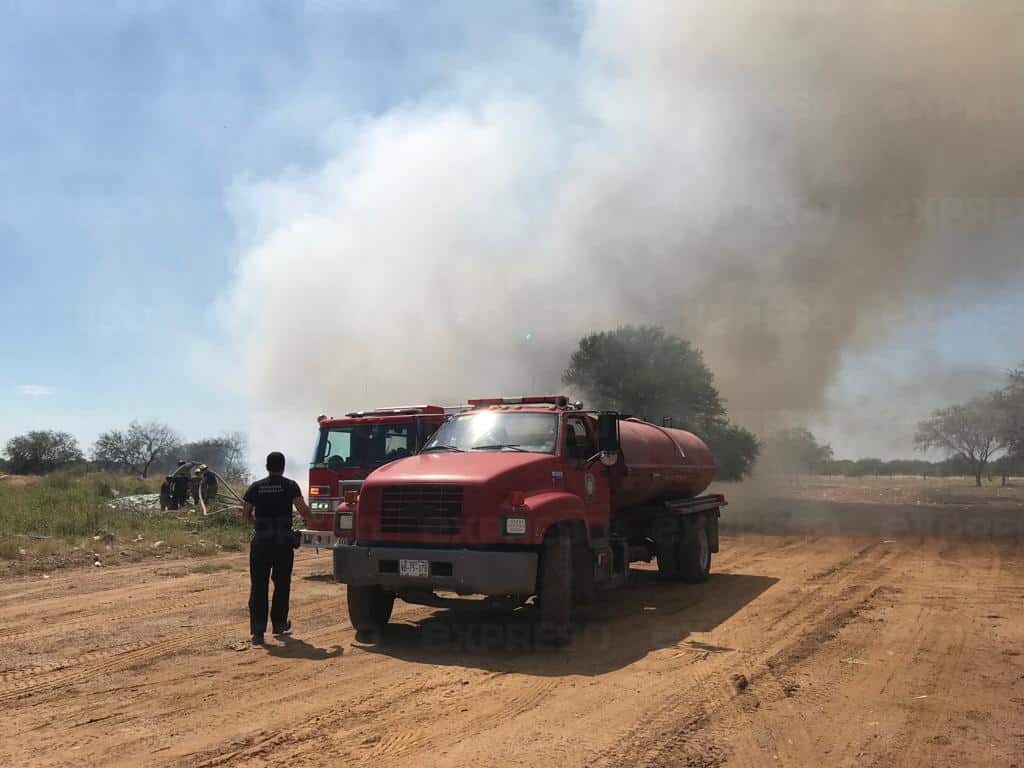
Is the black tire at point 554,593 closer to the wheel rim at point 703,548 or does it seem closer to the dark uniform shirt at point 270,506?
the dark uniform shirt at point 270,506

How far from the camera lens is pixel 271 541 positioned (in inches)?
318

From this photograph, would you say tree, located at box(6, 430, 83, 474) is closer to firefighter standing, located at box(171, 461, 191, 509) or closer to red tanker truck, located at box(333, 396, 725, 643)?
firefighter standing, located at box(171, 461, 191, 509)

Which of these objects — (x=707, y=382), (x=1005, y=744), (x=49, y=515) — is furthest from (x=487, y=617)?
(x=707, y=382)

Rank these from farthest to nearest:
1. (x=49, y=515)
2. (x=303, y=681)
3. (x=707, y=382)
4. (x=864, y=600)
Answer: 1. (x=707, y=382)
2. (x=49, y=515)
3. (x=864, y=600)
4. (x=303, y=681)

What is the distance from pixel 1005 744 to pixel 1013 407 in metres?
55.3

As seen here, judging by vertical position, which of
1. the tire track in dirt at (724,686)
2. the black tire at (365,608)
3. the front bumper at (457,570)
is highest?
the front bumper at (457,570)

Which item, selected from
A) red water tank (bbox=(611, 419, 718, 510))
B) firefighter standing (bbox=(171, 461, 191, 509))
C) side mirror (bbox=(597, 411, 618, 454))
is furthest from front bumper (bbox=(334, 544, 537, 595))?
firefighter standing (bbox=(171, 461, 191, 509))

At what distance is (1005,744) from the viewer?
16.4ft

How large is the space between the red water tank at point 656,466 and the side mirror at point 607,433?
84 cm

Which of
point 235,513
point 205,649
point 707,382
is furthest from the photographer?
point 707,382

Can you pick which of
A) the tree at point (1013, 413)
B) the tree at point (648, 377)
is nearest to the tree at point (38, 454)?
the tree at point (648, 377)

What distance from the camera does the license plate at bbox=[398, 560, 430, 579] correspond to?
7.49m

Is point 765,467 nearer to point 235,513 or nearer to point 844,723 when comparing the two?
point 235,513

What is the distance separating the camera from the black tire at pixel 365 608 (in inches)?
324
